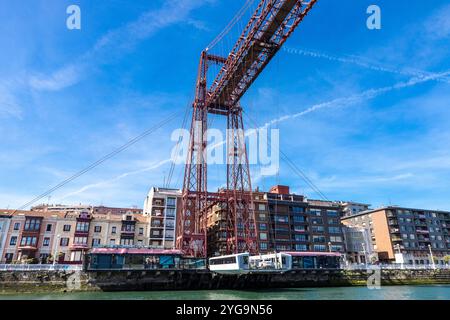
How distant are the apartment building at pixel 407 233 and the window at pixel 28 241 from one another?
77315mm

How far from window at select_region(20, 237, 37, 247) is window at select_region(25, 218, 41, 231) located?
5.04 feet

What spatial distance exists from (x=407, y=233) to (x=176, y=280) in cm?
6900

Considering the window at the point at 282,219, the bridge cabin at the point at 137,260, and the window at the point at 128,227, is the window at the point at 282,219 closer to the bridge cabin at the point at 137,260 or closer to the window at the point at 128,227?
the bridge cabin at the point at 137,260

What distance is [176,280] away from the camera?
144 feet

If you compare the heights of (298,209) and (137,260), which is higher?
(298,209)

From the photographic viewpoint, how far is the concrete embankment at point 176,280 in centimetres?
3809

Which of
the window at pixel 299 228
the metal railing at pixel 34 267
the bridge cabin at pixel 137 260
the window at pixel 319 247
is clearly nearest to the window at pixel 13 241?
the metal railing at pixel 34 267

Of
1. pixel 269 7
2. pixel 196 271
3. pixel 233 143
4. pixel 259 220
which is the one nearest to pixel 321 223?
pixel 259 220

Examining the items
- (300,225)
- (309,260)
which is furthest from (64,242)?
(300,225)

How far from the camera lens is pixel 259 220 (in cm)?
6988

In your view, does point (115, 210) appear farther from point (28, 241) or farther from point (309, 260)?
point (309, 260)

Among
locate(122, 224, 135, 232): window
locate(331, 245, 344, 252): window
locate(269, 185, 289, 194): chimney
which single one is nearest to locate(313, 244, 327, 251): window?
locate(331, 245, 344, 252): window
